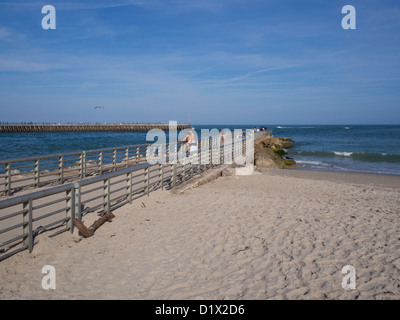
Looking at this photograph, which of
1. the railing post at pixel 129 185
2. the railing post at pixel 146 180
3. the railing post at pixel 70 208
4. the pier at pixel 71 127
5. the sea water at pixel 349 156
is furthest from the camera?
the pier at pixel 71 127

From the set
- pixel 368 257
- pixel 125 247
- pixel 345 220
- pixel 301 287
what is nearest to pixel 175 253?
pixel 125 247

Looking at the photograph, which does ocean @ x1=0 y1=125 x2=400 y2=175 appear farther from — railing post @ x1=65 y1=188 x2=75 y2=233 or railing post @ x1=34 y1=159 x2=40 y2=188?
railing post @ x1=65 y1=188 x2=75 y2=233

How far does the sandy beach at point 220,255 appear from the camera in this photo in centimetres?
455

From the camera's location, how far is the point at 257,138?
34.9 m

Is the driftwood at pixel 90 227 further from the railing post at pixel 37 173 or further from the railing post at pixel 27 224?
the railing post at pixel 37 173

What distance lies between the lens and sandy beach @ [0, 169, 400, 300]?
179 inches

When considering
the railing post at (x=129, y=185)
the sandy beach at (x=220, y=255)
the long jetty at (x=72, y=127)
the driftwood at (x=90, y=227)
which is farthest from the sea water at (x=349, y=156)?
the long jetty at (x=72, y=127)

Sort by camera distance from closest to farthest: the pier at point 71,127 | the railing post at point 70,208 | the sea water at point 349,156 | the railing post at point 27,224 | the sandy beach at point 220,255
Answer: the sandy beach at point 220,255, the railing post at point 27,224, the railing post at point 70,208, the sea water at point 349,156, the pier at point 71,127

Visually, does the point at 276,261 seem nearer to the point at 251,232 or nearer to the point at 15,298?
the point at 251,232

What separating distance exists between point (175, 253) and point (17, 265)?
233 cm

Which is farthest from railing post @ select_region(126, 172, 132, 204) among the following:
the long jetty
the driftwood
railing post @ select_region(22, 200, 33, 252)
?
the long jetty

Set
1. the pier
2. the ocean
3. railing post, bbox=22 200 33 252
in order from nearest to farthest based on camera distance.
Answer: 1. railing post, bbox=22 200 33 252
2. the ocean
3. the pier

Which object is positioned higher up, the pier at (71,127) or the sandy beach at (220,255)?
the pier at (71,127)

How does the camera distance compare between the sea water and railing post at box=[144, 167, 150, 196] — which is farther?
the sea water
